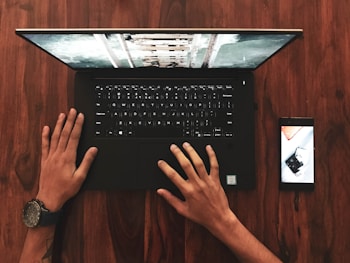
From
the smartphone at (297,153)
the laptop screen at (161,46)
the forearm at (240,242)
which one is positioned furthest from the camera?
the smartphone at (297,153)

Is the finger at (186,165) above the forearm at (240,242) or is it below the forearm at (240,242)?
above

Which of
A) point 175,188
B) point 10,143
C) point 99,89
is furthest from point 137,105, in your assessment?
point 10,143

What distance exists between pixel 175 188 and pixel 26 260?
44 cm

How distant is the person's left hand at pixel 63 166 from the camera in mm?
1041

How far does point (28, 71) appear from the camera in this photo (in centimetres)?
113

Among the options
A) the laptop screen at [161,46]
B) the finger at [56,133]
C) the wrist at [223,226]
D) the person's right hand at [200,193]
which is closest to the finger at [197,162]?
the person's right hand at [200,193]

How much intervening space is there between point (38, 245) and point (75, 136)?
0.31m

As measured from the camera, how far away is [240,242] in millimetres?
993

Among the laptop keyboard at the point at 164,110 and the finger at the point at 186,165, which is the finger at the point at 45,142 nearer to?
the laptop keyboard at the point at 164,110

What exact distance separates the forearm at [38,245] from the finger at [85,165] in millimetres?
151

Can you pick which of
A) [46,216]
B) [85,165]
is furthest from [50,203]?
[85,165]

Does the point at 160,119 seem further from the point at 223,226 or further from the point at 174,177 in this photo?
the point at 223,226

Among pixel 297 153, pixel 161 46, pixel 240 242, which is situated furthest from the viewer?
pixel 297 153

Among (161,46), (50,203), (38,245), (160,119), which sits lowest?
(38,245)
